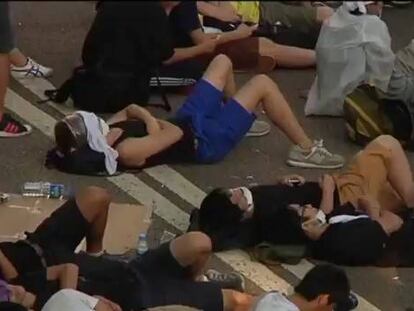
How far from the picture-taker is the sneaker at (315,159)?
18.1 ft

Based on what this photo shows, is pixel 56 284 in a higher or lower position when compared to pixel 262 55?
higher

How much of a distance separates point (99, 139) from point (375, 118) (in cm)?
124

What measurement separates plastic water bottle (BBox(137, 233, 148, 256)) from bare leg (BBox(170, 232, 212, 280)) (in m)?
0.32

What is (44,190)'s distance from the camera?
516 centimetres

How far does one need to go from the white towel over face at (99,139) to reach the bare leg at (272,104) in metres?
0.59

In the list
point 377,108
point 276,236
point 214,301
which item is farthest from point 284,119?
point 214,301

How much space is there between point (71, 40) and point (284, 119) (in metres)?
1.84

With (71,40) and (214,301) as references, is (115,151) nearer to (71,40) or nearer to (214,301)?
(214,301)

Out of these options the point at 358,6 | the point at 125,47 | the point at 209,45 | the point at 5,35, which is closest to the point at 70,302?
the point at 5,35

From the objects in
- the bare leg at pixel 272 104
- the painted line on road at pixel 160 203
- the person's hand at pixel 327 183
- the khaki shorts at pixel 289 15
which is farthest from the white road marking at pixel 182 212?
the khaki shorts at pixel 289 15

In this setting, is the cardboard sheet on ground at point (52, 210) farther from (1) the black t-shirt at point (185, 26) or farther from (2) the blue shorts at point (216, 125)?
(1) the black t-shirt at point (185, 26)

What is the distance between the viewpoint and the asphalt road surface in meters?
4.65

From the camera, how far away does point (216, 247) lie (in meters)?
4.78

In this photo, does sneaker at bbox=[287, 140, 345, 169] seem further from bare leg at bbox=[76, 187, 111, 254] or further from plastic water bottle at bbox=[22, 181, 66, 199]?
bare leg at bbox=[76, 187, 111, 254]
